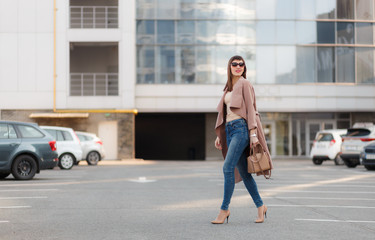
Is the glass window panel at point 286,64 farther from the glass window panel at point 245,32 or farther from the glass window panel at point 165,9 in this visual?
the glass window panel at point 165,9

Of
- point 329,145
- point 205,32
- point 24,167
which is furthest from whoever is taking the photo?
point 205,32

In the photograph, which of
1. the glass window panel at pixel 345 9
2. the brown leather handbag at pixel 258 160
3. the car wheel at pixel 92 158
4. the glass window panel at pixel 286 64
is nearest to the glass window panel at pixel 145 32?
the glass window panel at pixel 286 64

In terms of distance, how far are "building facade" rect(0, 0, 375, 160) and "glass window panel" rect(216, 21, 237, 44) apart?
58 millimetres

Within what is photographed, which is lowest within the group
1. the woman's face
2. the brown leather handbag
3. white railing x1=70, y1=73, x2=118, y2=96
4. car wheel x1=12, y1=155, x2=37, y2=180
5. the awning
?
car wheel x1=12, y1=155, x2=37, y2=180

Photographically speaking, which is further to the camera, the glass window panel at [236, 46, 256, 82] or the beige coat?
the glass window panel at [236, 46, 256, 82]

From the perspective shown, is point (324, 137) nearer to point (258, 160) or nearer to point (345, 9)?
point (345, 9)

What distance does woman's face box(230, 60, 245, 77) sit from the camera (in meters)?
7.54

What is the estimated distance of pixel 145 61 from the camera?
3741 centimetres

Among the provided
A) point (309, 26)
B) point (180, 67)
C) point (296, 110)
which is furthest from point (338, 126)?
point (180, 67)

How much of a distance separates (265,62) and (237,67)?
101ft

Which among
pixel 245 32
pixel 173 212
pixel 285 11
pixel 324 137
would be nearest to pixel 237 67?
pixel 173 212

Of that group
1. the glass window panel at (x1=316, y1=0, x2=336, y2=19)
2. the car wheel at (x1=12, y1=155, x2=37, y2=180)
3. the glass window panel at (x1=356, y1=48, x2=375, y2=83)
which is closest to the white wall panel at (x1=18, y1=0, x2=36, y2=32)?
the glass window panel at (x1=316, y1=0, x2=336, y2=19)

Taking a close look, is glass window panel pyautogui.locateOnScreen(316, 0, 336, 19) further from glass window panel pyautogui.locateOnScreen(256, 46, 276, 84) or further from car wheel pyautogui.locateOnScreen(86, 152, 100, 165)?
car wheel pyautogui.locateOnScreen(86, 152, 100, 165)

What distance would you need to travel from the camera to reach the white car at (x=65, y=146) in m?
23.2
